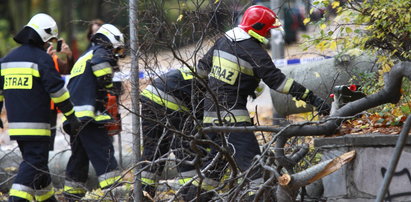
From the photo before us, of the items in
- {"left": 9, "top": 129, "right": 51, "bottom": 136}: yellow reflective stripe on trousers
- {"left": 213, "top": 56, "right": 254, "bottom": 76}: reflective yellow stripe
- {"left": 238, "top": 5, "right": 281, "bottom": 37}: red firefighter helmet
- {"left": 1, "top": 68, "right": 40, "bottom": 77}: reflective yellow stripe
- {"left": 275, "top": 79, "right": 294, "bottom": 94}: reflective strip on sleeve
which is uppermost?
{"left": 238, "top": 5, "right": 281, "bottom": 37}: red firefighter helmet

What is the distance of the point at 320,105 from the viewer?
6.49 m

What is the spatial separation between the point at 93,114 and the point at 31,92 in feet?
2.46

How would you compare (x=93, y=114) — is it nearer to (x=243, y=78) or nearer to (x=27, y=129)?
(x=27, y=129)

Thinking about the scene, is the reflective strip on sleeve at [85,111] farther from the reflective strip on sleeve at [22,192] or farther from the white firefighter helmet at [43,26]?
the reflective strip on sleeve at [22,192]

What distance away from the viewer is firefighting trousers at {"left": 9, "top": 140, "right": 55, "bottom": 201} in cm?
759

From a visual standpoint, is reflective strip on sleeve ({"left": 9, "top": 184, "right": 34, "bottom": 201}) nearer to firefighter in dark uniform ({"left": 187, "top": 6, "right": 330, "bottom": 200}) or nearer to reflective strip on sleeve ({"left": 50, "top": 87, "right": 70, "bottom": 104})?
reflective strip on sleeve ({"left": 50, "top": 87, "right": 70, "bottom": 104})

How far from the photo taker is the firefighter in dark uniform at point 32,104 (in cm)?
767

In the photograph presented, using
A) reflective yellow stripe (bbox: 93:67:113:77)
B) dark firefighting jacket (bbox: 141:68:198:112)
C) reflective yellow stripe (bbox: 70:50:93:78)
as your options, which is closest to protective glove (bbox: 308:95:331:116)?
dark firefighting jacket (bbox: 141:68:198:112)

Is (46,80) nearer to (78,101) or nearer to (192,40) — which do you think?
(78,101)

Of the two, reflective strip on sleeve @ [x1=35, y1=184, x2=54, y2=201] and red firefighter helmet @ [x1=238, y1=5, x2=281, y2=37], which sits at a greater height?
red firefighter helmet @ [x1=238, y1=5, x2=281, y2=37]

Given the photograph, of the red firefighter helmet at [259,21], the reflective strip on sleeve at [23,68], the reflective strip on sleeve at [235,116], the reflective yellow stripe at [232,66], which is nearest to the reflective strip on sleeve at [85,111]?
the reflective strip on sleeve at [23,68]

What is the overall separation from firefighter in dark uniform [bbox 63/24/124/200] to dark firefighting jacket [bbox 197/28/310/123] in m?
1.64

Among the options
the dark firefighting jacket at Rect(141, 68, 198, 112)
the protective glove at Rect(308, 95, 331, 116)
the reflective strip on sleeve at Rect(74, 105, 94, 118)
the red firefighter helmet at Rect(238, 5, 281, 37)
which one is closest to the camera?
the protective glove at Rect(308, 95, 331, 116)

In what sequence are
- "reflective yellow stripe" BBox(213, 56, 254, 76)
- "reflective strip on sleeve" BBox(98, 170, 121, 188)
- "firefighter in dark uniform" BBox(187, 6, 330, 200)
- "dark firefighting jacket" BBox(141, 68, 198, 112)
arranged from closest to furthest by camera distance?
"firefighter in dark uniform" BBox(187, 6, 330, 200), "reflective yellow stripe" BBox(213, 56, 254, 76), "dark firefighting jacket" BBox(141, 68, 198, 112), "reflective strip on sleeve" BBox(98, 170, 121, 188)
